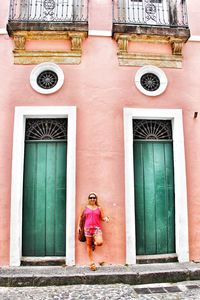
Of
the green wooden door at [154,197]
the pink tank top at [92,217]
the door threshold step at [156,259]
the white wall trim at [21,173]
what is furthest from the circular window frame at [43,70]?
the door threshold step at [156,259]

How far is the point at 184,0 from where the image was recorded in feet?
24.8

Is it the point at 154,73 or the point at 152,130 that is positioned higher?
the point at 154,73

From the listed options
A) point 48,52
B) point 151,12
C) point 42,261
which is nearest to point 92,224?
point 42,261

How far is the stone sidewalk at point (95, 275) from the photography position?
571cm

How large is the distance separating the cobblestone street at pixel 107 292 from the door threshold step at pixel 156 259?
2.72 ft

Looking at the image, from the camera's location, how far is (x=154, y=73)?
721 centimetres

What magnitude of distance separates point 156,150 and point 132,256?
2.46 m

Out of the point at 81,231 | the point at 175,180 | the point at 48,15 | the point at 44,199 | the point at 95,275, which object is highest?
the point at 48,15

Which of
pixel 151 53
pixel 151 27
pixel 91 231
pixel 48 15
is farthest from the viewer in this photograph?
pixel 48 15

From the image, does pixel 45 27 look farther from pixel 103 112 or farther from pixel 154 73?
Answer: pixel 154 73

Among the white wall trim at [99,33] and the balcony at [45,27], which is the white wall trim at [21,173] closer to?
the balcony at [45,27]

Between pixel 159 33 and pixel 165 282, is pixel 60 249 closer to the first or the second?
pixel 165 282

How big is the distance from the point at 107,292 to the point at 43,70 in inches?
193

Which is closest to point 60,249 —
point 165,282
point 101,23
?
point 165,282
